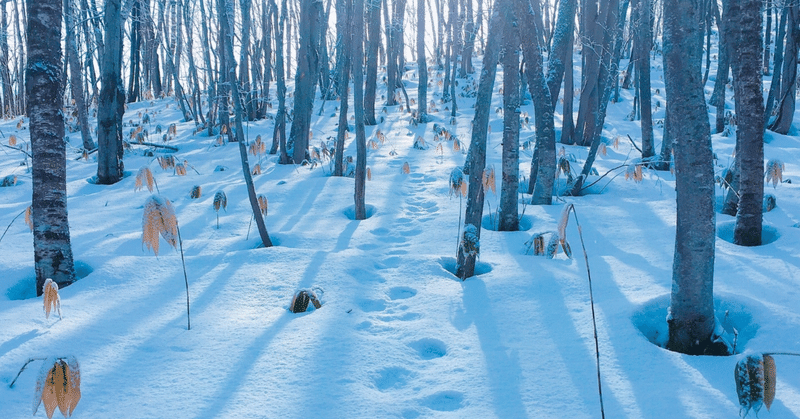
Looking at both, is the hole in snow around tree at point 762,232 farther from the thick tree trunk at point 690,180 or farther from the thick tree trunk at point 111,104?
the thick tree trunk at point 111,104

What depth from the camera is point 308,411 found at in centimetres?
201

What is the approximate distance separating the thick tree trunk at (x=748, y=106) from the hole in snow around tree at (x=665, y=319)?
1358 millimetres

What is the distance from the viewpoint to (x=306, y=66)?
7.95m

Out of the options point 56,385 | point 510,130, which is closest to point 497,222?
point 510,130

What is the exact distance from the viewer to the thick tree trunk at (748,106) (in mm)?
3178

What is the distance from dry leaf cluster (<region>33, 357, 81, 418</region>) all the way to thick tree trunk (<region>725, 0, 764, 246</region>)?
434 centimetres

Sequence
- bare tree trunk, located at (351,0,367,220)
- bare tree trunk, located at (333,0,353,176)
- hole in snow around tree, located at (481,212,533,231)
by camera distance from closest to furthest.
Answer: hole in snow around tree, located at (481,212,533,231) < bare tree trunk, located at (351,0,367,220) < bare tree trunk, located at (333,0,353,176)

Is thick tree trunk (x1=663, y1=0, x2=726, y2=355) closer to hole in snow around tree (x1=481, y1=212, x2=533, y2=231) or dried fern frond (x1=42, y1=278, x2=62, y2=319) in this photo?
hole in snow around tree (x1=481, y1=212, x2=533, y2=231)

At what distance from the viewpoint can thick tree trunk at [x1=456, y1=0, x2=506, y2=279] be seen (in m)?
3.46

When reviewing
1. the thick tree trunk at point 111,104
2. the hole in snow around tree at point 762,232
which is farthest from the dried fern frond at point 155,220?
the thick tree trunk at point 111,104

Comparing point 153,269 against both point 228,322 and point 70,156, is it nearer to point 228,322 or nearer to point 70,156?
point 228,322

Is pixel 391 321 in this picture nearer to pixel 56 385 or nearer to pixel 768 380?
pixel 56 385

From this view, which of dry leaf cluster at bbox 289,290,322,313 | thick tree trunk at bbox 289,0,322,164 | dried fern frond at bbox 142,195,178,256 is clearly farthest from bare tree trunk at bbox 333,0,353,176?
dried fern frond at bbox 142,195,178,256

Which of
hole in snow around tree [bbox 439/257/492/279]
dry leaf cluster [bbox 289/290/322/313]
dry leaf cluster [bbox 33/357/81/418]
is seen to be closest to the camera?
dry leaf cluster [bbox 33/357/81/418]
